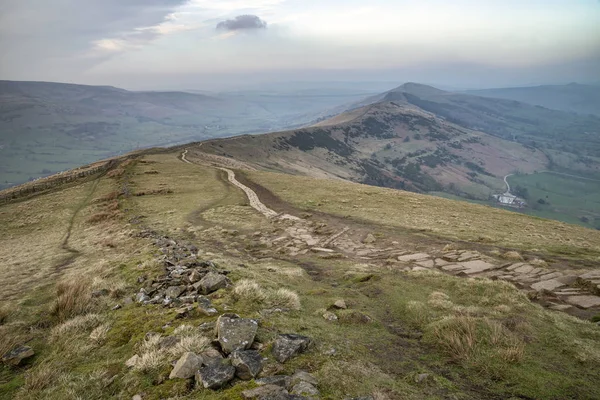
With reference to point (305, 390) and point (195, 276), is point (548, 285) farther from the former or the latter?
point (195, 276)

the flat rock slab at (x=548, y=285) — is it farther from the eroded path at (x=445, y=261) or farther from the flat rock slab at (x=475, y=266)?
the flat rock slab at (x=475, y=266)

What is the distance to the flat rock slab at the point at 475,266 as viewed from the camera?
1778cm

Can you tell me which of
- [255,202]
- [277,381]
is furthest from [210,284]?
[255,202]

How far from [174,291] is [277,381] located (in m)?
7.46

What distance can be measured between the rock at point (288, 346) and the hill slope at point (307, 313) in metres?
0.04

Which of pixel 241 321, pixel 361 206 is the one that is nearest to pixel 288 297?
pixel 241 321

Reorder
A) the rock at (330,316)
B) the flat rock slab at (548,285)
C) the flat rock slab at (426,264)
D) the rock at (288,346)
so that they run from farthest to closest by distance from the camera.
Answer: the flat rock slab at (426,264) < the flat rock slab at (548,285) < the rock at (330,316) < the rock at (288,346)

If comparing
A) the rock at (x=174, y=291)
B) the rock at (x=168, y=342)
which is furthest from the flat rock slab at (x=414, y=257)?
the rock at (x=168, y=342)

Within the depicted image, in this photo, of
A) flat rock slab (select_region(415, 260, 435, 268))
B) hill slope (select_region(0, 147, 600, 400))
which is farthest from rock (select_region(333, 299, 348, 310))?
flat rock slab (select_region(415, 260, 435, 268))

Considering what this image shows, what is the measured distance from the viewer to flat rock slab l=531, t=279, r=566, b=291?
1498 centimetres

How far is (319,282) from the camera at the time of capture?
17016 millimetres

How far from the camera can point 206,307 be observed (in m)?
10.9

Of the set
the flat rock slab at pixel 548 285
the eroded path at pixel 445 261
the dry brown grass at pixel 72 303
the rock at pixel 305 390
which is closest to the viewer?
the rock at pixel 305 390

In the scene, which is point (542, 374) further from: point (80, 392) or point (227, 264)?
point (227, 264)
